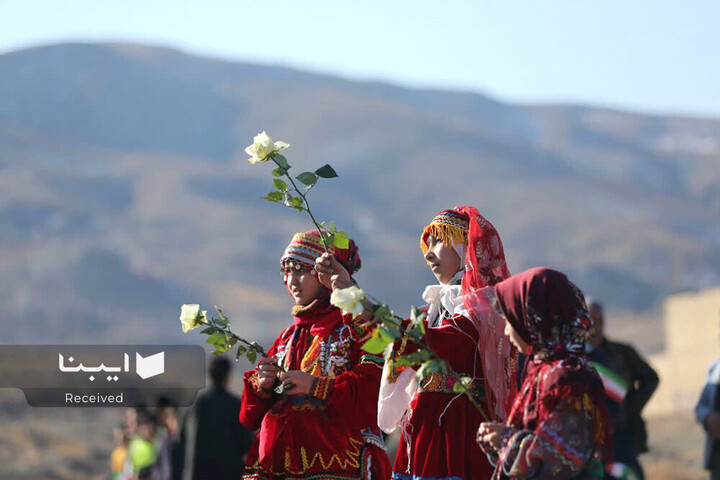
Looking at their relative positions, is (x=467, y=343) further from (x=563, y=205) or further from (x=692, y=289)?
(x=563, y=205)

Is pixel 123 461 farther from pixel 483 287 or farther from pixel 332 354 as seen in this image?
pixel 483 287

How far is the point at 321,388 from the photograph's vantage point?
5.26m

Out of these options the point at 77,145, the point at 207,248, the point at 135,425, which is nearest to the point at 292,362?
the point at 135,425

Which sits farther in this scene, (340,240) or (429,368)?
(340,240)

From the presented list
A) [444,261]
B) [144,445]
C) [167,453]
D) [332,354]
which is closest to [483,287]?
[444,261]

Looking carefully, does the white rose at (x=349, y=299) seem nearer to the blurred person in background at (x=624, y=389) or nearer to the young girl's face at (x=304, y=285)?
the young girl's face at (x=304, y=285)

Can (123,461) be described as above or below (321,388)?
below

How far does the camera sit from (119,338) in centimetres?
7562

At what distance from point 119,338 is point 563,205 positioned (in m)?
46.5

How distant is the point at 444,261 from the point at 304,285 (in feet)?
2.13

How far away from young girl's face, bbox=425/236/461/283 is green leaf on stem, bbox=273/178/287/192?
0.71 metres

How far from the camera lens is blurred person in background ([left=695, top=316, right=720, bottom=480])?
7.51 m

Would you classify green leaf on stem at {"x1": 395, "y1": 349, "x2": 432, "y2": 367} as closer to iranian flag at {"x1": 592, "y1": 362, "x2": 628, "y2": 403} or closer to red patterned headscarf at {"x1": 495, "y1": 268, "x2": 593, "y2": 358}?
red patterned headscarf at {"x1": 495, "y1": 268, "x2": 593, "y2": 358}

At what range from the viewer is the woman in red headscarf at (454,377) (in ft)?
16.3
